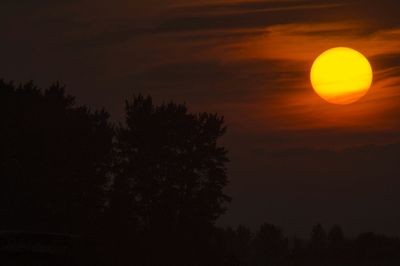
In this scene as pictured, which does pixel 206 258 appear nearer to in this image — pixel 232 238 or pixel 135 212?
pixel 135 212

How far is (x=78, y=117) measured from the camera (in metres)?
66.1

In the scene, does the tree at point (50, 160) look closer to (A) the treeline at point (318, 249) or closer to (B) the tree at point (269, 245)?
(A) the treeline at point (318, 249)

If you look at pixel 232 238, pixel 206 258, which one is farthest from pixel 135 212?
pixel 232 238

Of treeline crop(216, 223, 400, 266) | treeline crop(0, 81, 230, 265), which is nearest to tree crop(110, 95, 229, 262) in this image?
treeline crop(0, 81, 230, 265)

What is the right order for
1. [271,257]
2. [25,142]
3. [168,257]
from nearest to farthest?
[168,257]
[25,142]
[271,257]

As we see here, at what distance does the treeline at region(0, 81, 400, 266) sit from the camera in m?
56.3

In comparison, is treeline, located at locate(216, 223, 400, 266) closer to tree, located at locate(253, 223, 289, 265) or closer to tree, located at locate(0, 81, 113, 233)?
tree, located at locate(253, 223, 289, 265)

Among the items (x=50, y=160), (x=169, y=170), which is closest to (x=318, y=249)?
(x=169, y=170)

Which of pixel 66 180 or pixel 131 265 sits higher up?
pixel 66 180

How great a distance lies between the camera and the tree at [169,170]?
64500mm

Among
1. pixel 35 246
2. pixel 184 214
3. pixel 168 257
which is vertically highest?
pixel 184 214

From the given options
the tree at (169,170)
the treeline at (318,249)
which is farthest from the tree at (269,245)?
the tree at (169,170)

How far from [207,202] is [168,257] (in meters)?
10.8

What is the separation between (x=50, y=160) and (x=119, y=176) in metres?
7.39
